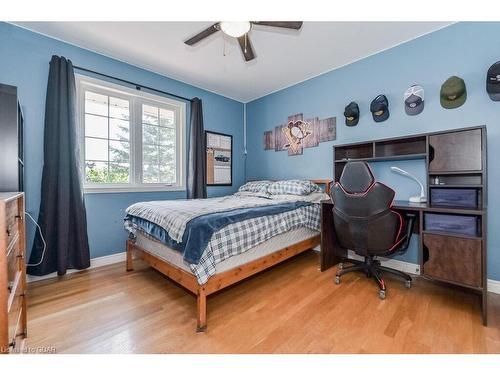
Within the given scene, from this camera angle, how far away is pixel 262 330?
1481 mm

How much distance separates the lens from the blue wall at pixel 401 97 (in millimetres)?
1955

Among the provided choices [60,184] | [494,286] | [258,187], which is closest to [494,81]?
[494,286]

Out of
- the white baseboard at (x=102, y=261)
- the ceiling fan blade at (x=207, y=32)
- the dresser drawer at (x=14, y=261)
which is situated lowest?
the white baseboard at (x=102, y=261)

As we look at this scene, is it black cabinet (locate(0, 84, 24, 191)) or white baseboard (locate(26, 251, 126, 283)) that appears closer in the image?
black cabinet (locate(0, 84, 24, 191))

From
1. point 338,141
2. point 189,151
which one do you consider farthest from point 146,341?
point 338,141

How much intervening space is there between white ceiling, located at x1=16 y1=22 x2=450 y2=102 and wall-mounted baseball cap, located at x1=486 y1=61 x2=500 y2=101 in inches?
27.7

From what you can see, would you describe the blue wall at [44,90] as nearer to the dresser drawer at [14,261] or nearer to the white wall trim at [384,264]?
the white wall trim at [384,264]

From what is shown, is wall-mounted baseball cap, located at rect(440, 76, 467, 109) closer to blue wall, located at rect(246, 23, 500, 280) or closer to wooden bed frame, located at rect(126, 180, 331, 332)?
blue wall, located at rect(246, 23, 500, 280)

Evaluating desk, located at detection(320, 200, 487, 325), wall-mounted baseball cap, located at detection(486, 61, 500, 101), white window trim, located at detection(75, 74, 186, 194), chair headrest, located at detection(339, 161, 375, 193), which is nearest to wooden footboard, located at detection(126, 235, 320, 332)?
white window trim, located at detection(75, 74, 186, 194)

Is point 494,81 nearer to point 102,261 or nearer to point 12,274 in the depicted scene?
point 12,274

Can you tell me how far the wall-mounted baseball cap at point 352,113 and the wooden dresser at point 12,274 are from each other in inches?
121

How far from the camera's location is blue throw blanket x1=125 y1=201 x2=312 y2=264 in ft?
4.97

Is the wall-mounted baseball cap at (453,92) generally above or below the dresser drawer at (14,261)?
above

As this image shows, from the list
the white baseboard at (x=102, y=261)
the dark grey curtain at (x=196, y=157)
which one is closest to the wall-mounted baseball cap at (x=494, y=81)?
the dark grey curtain at (x=196, y=157)
